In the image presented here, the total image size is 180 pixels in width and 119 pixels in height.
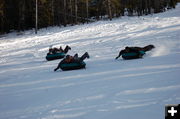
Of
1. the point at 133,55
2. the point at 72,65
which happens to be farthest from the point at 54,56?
the point at 133,55

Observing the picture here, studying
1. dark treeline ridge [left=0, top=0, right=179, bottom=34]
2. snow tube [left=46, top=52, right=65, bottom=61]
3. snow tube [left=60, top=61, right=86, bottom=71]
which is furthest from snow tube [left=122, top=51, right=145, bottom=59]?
dark treeline ridge [left=0, top=0, right=179, bottom=34]

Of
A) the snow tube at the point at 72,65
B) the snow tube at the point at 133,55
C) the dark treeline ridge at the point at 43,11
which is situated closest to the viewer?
the snow tube at the point at 72,65

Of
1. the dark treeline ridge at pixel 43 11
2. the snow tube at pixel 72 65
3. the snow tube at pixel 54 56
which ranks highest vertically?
the dark treeline ridge at pixel 43 11

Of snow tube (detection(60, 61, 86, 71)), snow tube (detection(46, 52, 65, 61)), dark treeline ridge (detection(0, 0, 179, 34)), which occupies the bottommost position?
snow tube (detection(60, 61, 86, 71))

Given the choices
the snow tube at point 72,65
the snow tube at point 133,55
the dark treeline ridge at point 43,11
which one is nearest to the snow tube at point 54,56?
the snow tube at point 72,65

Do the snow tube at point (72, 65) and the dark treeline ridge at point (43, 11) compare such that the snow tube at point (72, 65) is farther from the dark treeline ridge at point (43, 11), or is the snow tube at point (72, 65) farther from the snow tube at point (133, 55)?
the dark treeline ridge at point (43, 11)

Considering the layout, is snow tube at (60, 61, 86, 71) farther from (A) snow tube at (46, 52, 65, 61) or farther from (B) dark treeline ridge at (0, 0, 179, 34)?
(B) dark treeline ridge at (0, 0, 179, 34)

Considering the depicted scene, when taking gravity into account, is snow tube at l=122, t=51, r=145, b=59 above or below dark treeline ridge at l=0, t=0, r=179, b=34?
below

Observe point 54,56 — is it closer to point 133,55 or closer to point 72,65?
point 72,65

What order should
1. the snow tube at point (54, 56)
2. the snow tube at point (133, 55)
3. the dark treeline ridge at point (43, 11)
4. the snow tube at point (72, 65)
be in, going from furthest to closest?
the dark treeline ridge at point (43, 11), the snow tube at point (54, 56), the snow tube at point (133, 55), the snow tube at point (72, 65)

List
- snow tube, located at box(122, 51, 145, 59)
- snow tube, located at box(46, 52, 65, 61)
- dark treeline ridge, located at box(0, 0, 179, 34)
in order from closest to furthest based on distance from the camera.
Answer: snow tube, located at box(122, 51, 145, 59) < snow tube, located at box(46, 52, 65, 61) < dark treeline ridge, located at box(0, 0, 179, 34)

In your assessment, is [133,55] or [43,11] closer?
[133,55]

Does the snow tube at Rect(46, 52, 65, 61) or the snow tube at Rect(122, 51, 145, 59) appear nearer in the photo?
the snow tube at Rect(122, 51, 145, 59)

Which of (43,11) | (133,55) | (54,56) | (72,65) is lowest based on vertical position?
(72,65)
